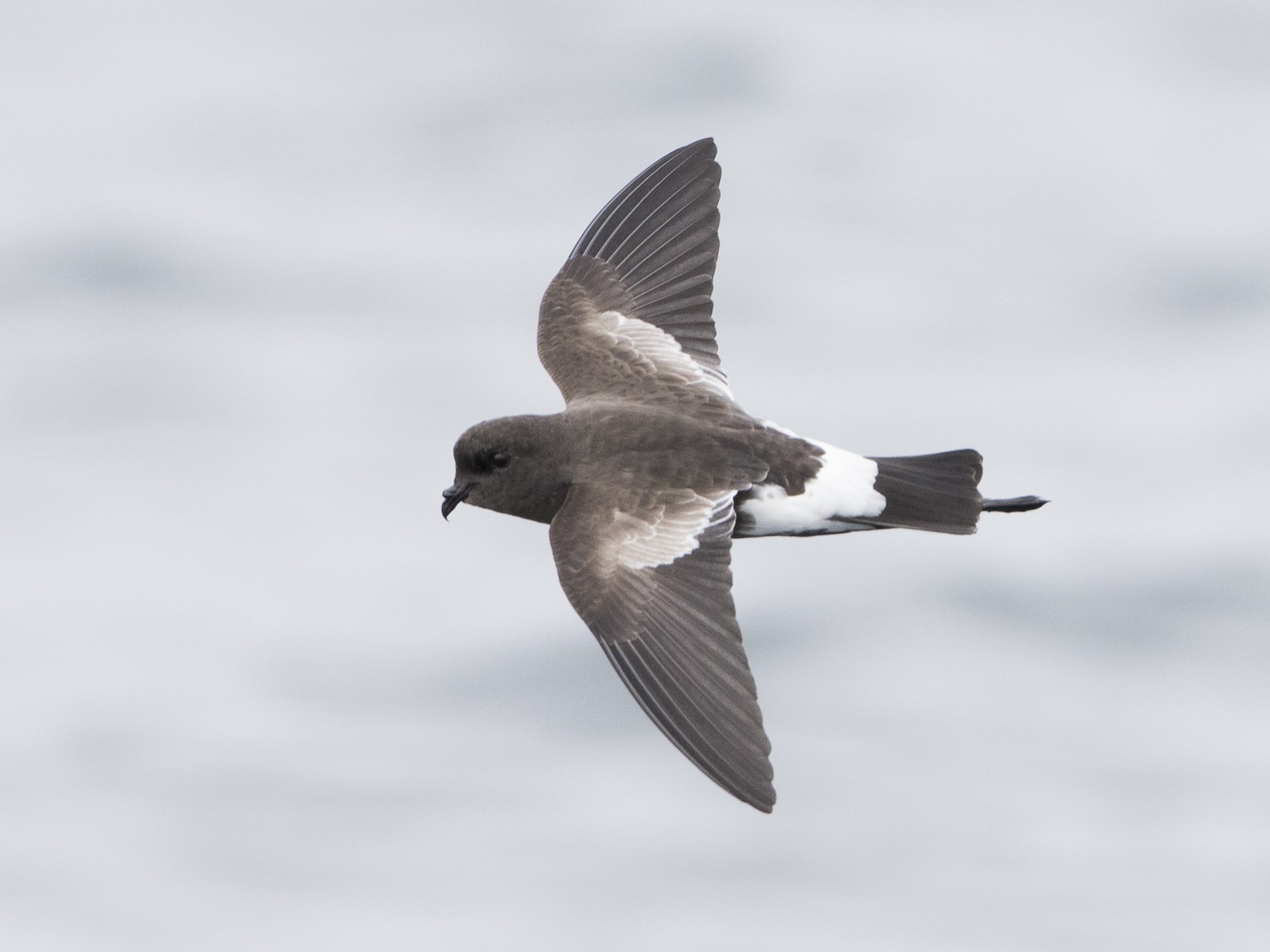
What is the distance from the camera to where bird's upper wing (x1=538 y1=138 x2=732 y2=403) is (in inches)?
278

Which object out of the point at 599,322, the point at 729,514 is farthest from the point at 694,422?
the point at 599,322

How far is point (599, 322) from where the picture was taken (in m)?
7.35

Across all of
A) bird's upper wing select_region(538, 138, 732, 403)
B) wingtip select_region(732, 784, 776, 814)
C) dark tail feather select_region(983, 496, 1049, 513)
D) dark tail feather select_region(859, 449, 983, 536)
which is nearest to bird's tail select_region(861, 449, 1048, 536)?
dark tail feather select_region(859, 449, 983, 536)

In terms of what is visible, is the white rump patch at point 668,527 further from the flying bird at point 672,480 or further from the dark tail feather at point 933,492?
the dark tail feather at point 933,492

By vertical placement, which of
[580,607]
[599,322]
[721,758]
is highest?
[599,322]

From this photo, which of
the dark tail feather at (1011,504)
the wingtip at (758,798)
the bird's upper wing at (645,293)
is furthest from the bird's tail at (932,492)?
the wingtip at (758,798)

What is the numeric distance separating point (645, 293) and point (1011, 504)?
5.15ft

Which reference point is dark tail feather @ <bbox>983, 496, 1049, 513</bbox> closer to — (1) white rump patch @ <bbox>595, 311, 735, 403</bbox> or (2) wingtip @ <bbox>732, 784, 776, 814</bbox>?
(1) white rump patch @ <bbox>595, 311, 735, 403</bbox>

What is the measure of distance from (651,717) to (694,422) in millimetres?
1219

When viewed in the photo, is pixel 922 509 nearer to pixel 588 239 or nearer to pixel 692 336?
pixel 692 336

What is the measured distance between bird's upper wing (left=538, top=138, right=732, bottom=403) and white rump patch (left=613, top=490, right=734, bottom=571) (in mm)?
804

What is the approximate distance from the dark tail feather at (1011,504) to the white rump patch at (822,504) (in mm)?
490

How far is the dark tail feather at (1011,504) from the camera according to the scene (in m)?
6.73

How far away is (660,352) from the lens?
23.5 feet
